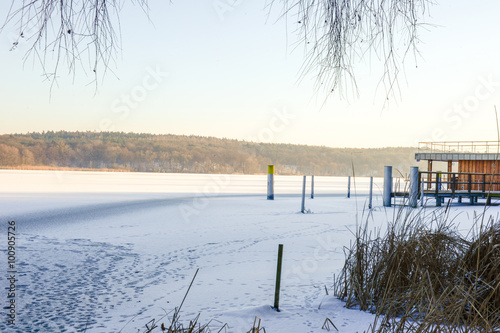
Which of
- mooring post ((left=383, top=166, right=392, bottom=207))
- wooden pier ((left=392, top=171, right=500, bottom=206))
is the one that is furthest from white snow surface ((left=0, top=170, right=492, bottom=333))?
mooring post ((left=383, top=166, right=392, bottom=207))

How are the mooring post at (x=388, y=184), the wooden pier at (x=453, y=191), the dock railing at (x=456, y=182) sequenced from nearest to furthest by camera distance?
the wooden pier at (x=453, y=191)
the dock railing at (x=456, y=182)
the mooring post at (x=388, y=184)

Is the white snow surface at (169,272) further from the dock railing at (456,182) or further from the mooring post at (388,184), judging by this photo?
the mooring post at (388,184)

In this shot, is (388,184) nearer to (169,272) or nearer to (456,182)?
(456,182)

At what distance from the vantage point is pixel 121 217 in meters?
9.92

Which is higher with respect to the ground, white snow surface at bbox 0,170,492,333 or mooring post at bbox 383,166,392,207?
mooring post at bbox 383,166,392,207

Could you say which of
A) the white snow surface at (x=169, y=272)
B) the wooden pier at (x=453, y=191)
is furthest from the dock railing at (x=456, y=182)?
the white snow surface at (x=169, y=272)

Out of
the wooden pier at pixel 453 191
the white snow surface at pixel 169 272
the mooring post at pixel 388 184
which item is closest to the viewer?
the white snow surface at pixel 169 272

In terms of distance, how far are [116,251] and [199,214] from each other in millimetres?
4664

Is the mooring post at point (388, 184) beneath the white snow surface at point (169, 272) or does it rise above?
above

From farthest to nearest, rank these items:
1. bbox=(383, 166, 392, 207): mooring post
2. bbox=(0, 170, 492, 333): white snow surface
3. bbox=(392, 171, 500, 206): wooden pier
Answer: bbox=(383, 166, 392, 207): mooring post
bbox=(392, 171, 500, 206): wooden pier
bbox=(0, 170, 492, 333): white snow surface

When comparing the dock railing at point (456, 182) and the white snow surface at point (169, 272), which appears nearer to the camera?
the white snow surface at point (169, 272)

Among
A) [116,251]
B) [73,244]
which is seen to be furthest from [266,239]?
[73,244]

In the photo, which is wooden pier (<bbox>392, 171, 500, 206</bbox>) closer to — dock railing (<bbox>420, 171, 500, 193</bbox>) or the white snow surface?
dock railing (<bbox>420, 171, 500, 193</bbox>)

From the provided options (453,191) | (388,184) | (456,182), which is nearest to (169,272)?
(388,184)
